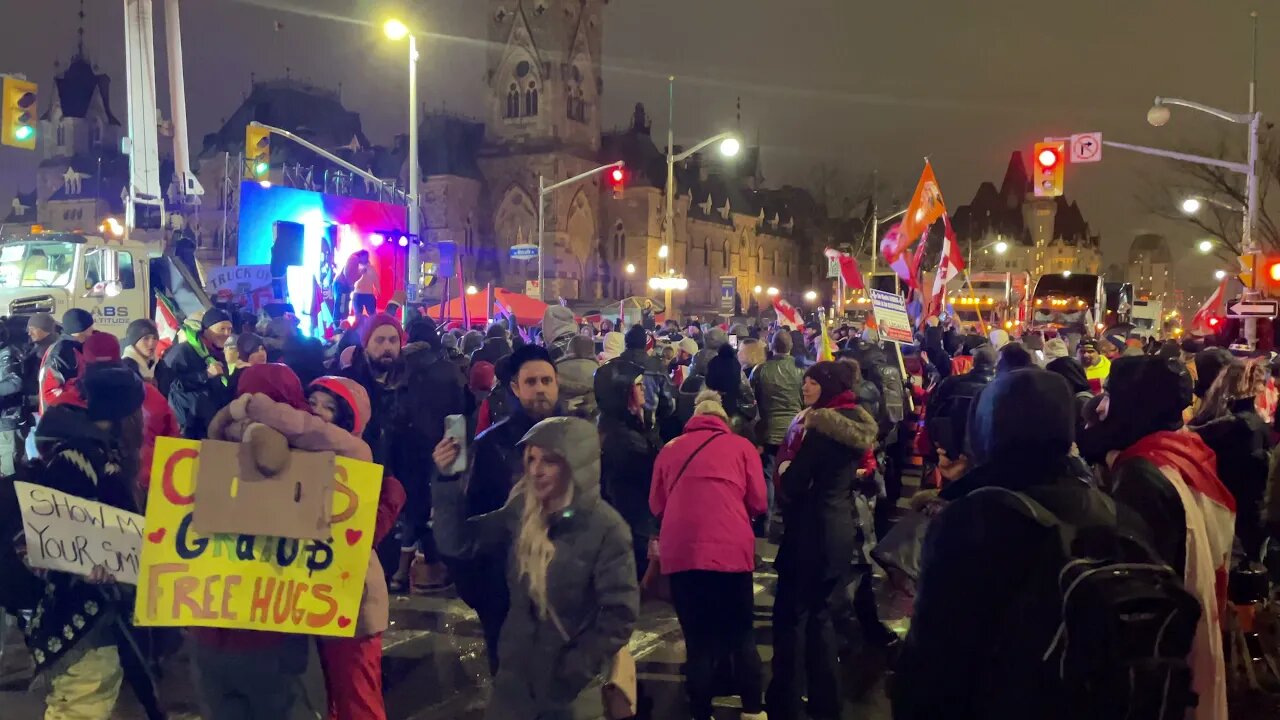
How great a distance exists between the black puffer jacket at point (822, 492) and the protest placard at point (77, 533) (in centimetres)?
320

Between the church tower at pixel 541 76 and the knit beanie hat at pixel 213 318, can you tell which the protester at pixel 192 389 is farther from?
the church tower at pixel 541 76

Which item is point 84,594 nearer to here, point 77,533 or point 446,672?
point 77,533

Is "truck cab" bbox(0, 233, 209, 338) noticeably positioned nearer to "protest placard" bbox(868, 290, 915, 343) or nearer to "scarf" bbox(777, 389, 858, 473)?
"protest placard" bbox(868, 290, 915, 343)

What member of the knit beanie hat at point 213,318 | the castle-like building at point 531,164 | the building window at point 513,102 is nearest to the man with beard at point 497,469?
the knit beanie hat at point 213,318

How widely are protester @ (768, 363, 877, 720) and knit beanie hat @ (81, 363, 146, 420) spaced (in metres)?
3.27

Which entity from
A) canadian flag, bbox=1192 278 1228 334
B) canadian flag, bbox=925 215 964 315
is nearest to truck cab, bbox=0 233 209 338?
canadian flag, bbox=925 215 964 315

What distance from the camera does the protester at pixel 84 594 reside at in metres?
4.03

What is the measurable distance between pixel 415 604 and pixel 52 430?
4.00 meters

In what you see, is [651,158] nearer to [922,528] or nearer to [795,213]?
[795,213]

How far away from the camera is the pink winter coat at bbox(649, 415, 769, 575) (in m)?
5.08

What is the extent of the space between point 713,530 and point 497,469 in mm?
1301

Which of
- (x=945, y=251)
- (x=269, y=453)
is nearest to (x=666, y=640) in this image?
(x=269, y=453)

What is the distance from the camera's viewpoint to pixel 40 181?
8800 cm

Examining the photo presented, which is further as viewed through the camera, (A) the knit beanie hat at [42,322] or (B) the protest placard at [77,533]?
(A) the knit beanie hat at [42,322]
